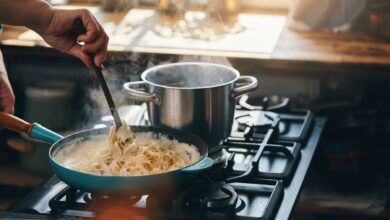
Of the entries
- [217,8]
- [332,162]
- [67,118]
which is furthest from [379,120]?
[67,118]

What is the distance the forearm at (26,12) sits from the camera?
1.88m

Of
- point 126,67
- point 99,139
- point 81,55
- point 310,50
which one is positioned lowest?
point 126,67

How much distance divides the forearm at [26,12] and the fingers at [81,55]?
101 millimetres

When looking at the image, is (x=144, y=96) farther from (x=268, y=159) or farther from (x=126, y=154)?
(x=268, y=159)

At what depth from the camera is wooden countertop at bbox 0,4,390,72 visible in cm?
269

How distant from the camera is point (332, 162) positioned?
271cm

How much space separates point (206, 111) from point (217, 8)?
1.60 m

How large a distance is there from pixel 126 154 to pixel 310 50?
1309 mm

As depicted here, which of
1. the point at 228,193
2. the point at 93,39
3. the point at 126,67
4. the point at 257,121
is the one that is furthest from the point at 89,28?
the point at 126,67

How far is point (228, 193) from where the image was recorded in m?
1.73

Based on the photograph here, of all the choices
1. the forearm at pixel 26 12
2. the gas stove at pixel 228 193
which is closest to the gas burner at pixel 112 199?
the gas stove at pixel 228 193

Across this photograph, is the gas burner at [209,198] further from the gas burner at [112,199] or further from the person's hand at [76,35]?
the person's hand at [76,35]

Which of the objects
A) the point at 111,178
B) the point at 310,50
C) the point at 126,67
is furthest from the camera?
the point at 126,67

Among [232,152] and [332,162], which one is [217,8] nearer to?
[332,162]
